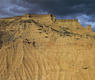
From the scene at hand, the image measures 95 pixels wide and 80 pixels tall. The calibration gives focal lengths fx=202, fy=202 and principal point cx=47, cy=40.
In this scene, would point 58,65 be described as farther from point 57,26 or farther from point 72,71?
point 57,26

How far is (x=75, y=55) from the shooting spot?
48719 mm

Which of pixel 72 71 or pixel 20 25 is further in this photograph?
pixel 20 25

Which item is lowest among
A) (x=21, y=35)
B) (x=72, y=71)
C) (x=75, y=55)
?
(x=72, y=71)

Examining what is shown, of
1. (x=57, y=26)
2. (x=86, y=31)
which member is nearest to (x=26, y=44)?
(x=57, y=26)

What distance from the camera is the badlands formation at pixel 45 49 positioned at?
1804 inches

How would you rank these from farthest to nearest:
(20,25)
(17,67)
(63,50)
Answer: (20,25) → (63,50) → (17,67)

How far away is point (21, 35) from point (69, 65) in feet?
47.3

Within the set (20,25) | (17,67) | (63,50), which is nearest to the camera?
(17,67)

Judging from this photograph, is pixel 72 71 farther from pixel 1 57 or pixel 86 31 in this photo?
pixel 1 57

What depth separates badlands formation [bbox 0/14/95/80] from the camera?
4581 centimetres

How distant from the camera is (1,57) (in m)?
48.5

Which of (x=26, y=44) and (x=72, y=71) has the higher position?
(x=26, y=44)

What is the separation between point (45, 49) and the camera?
1941 inches

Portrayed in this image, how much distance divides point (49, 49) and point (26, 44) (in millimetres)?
5817
